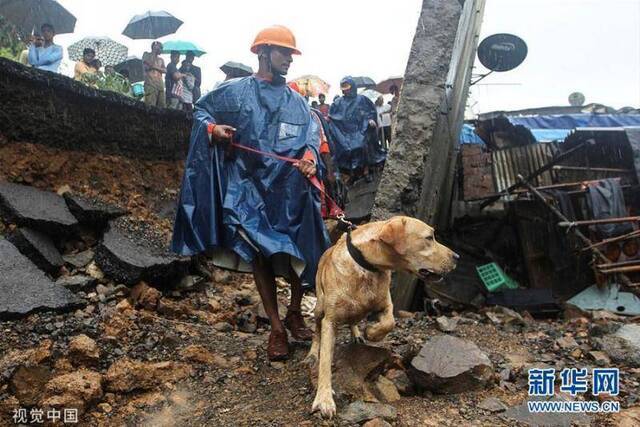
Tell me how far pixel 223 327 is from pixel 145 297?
2.50 feet

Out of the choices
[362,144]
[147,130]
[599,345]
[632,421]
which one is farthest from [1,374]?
[362,144]

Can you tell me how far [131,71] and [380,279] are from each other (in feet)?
35.6

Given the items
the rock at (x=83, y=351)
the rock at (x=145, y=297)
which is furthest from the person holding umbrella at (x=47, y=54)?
the rock at (x=83, y=351)

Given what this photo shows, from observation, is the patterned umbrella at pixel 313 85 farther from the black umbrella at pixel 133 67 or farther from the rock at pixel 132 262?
the rock at pixel 132 262

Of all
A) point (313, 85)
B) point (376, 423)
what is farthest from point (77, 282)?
point (313, 85)

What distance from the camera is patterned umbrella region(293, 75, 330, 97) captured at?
11.9 metres

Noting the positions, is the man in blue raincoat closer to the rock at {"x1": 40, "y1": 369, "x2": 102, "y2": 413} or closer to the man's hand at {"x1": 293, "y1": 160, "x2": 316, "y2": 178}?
the man's hand at {"x1": 293, "y1": 160, "x2": 316, "y2": 178}

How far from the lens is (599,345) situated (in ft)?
12.0

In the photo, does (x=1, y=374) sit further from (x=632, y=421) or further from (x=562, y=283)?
(x=562, y=283)

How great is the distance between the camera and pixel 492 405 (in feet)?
8.68

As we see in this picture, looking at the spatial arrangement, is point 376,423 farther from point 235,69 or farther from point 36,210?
point 235,69

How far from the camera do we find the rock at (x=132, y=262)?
4492 mm

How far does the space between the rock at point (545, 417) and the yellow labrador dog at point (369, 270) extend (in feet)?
2.59

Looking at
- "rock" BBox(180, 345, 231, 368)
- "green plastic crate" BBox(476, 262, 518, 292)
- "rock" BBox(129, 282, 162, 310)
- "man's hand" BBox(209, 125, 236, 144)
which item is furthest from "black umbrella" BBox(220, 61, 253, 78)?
"rock" BBox(180, 345, 231, 368)
